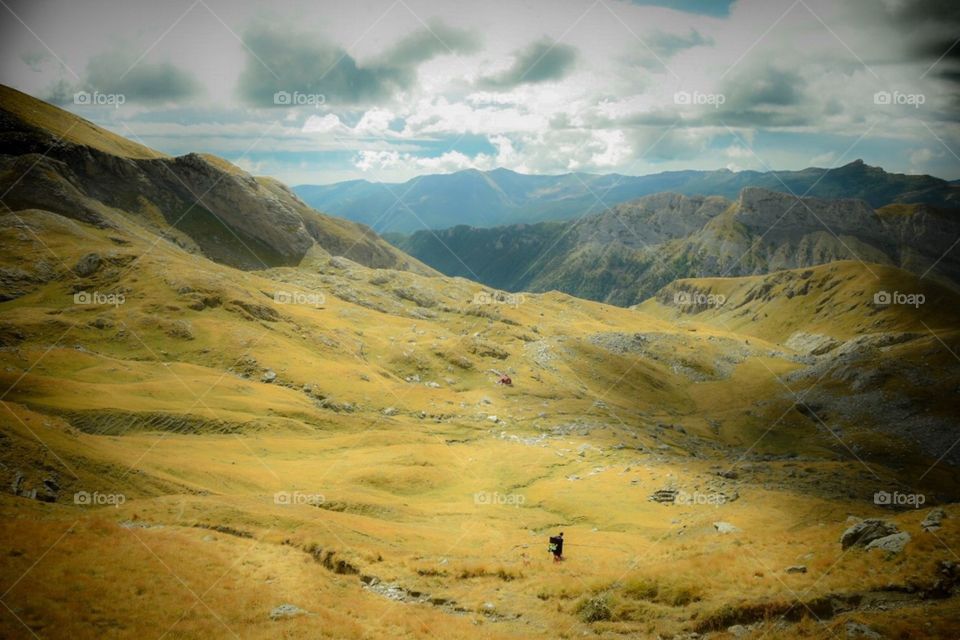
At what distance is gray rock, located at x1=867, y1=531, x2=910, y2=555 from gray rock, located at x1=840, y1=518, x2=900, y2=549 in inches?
20.5

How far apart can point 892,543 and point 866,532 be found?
182cm

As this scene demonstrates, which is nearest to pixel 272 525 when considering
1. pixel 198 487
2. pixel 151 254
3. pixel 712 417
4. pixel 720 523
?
pixel 198 487

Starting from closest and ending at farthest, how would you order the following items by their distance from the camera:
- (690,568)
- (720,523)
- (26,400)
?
1. (690,568)
2. (720,523)
3. (26,400)

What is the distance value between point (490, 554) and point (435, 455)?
38.7 m

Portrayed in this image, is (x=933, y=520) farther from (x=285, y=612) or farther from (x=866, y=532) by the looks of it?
(x=285, y=612)

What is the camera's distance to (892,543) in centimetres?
2903

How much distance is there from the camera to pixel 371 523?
46500mm

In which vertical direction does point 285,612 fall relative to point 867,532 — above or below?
below

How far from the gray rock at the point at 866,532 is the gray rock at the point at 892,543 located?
521 millimetres

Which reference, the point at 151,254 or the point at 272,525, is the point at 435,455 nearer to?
the point at 272,525

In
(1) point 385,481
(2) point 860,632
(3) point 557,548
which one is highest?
(1) point 385,481

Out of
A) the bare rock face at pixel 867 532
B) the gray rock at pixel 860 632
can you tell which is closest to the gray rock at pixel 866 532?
→ the bare rock face at pixel 867 532

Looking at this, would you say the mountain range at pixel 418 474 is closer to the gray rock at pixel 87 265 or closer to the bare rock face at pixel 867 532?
the bare rock face at pixel 867 532

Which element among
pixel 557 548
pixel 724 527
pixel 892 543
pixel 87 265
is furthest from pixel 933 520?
pixel 87 265
